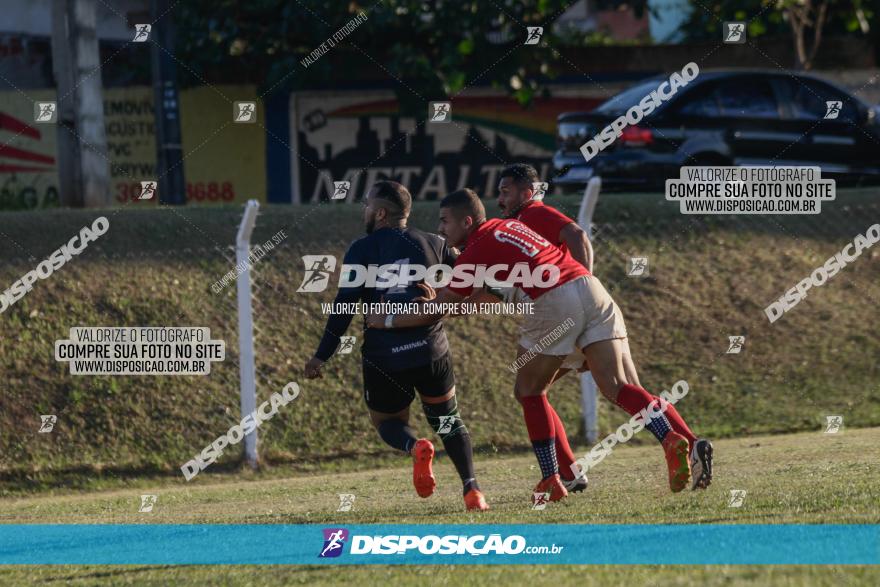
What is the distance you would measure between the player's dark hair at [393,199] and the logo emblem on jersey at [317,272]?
579cm

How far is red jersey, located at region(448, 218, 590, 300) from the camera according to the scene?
26.6 ft

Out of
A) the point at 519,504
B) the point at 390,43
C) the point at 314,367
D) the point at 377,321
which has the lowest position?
the point at 519,504

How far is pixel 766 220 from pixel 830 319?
183 cm

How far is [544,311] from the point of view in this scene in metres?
8.34

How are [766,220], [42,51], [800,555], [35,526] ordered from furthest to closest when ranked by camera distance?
[42,51] < [766,220] < [35,526] < [800,555]

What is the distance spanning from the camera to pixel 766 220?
1652cm

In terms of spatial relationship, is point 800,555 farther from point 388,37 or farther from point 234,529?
point 388,37

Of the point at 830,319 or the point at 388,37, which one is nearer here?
the point at 830,319

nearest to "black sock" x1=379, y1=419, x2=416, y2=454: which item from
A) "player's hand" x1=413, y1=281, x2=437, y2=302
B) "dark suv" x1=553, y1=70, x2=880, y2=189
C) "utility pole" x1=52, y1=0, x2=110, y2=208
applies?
"player's hand" x1=413, y1=281, x2=437, y2=302

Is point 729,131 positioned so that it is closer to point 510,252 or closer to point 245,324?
point 245,324

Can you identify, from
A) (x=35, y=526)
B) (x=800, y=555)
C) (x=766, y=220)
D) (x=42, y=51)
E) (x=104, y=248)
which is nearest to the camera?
(x=800, y=555)

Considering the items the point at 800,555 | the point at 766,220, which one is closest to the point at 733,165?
the point at 766,220

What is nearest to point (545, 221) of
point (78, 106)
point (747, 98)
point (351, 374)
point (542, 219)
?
point (542, 219)

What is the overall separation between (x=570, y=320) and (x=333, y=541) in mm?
2137
